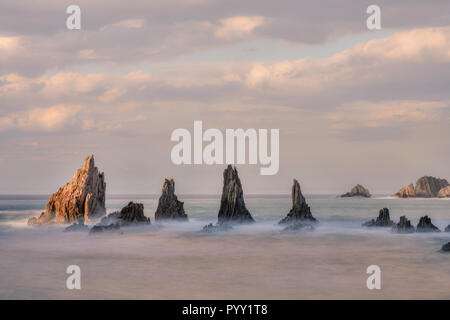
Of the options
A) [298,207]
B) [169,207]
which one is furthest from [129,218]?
[298,207]

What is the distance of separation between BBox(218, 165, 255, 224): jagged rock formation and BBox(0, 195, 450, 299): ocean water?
4944 millimetres

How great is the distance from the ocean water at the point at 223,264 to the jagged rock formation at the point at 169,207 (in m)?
8.78

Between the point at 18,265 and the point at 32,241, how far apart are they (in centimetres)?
1589

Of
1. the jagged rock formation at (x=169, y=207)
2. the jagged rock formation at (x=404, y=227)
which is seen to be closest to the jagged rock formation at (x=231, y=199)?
the jagged rock formation at (x=169, y=207)

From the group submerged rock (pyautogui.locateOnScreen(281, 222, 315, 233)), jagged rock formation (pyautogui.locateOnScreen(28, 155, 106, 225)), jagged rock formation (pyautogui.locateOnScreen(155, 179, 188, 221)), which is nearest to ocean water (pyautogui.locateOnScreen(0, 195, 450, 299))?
submerged rock (pyautogui.locateOnScreen(281, 222, 315, 233))

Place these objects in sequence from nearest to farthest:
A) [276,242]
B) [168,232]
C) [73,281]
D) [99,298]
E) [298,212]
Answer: [99,298] → [73,281] → [276,242] → [168,232] → [298,212]

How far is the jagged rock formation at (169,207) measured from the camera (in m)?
73.5

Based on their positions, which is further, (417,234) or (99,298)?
(417,234)

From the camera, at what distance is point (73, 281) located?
3309 centimetres

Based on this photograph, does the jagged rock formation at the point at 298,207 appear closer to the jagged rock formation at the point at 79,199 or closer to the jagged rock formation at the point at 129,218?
the jagged rock formation at the point at 129,218

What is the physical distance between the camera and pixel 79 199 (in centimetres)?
7119
